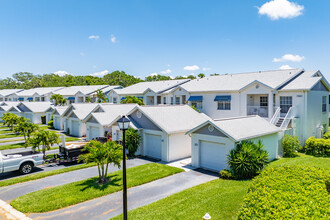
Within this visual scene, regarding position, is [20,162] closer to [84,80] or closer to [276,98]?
[276,98]

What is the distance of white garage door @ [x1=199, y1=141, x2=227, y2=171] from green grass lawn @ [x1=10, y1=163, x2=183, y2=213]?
1.97 meters

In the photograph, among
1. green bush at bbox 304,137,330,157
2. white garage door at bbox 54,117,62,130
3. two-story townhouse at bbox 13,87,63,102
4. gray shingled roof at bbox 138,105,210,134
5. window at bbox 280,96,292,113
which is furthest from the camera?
two-story townhouse at bbox 13,87,63,102

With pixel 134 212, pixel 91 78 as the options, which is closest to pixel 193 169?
pixel 134 212

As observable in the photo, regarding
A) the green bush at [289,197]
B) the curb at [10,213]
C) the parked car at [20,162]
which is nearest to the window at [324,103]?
the green bush at [289,197]

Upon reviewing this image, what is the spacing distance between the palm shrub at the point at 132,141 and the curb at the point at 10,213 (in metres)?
10.2

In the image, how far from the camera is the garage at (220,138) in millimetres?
15742

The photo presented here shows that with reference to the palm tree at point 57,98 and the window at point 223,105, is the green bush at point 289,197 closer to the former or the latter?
the window at point 223,105

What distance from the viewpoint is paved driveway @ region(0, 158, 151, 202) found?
13388 millimetres

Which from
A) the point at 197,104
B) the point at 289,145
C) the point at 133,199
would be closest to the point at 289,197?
the point at 133,199

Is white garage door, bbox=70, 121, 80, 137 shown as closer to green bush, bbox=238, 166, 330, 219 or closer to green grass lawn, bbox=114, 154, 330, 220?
green grass lawn, bbox=114, 154, 330, 220

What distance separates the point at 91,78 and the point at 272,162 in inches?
4020

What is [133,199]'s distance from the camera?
12.3 metres

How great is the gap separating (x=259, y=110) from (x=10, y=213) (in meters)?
24.0

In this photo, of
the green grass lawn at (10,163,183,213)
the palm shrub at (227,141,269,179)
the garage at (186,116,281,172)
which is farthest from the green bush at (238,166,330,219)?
the green grass lawn at (10,163,183,213)
